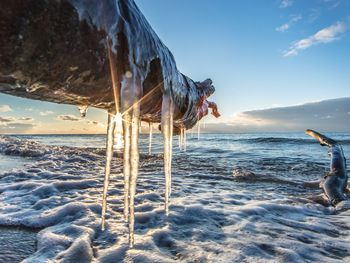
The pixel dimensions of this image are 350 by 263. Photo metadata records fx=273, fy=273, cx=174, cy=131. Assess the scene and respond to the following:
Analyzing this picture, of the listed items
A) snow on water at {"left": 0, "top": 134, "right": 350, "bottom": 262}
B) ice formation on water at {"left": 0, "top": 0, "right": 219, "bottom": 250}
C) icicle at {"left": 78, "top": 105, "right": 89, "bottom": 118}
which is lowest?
snow on water at {"left": 0, "top": 134, "right": 350, "bottom": 262}

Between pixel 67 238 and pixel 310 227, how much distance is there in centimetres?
340

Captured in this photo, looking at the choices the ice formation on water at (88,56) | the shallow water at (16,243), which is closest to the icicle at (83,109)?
the ice formation on water at (88,56)

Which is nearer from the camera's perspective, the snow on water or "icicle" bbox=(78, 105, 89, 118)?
"icicle" bbox=(78, 105, 89, 118)

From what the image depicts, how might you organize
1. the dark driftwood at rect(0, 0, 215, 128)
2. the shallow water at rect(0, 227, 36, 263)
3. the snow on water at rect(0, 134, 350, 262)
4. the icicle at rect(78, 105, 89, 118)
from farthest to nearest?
the snow on water at rect(0, 134, 350, 262)
the shallow water at rect(0, 227, 36, 263)
the icicle at rect(78, 105, 89, 118)
the dark driftwood at rect(0, 0, 215, 128)

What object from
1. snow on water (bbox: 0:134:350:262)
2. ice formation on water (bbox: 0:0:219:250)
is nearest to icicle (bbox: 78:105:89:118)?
ice formation on water (bbox: 0:0:219:250)

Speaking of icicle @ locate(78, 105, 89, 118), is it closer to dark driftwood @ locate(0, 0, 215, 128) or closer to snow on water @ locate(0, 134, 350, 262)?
dark driftwood @ locate(0, 0, 215, 128)

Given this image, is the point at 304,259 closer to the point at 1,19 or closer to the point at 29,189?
the point at 1,19

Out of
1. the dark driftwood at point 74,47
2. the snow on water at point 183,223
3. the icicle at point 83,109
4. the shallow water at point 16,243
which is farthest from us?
the snow on water at point 183,223

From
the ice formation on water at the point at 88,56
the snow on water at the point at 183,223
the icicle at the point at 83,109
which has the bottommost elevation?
the snow on water at the point at 183,223

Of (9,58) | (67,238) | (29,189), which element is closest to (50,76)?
(9,58)

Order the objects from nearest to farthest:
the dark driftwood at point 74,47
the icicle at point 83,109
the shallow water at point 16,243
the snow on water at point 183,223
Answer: the dark driftwood at point 74,47 < the icicle at point 83,109 < the shallow water at point 16,243 < the snow on water at point 183,223

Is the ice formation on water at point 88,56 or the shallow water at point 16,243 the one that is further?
the shallow water at point 16,243

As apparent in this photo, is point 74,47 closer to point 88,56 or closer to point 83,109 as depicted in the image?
point 88,56

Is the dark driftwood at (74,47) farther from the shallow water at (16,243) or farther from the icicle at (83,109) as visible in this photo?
the shallow water at (16,243)
